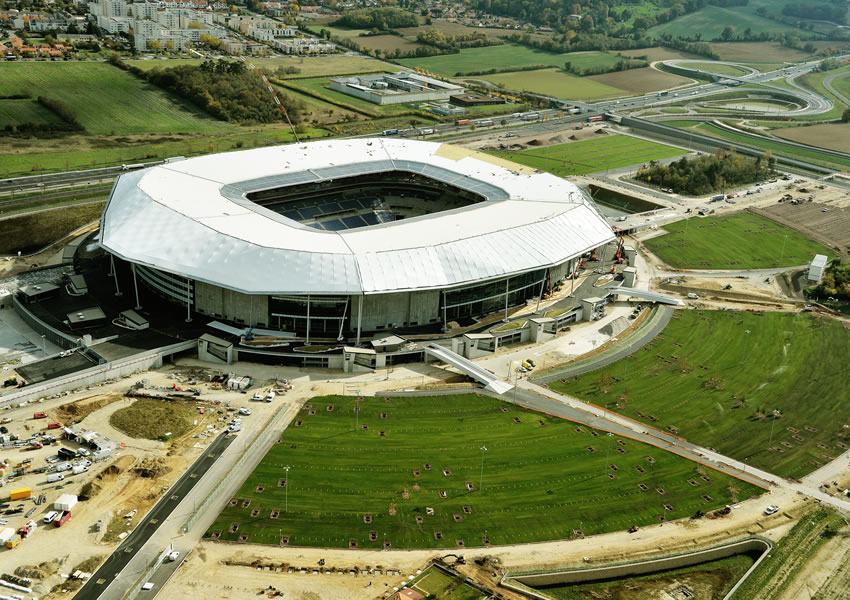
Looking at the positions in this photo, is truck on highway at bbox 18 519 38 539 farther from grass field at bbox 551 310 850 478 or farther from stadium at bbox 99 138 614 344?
grass field at bbox 551 310 850 478

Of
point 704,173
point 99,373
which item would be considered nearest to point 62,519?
point 99,373

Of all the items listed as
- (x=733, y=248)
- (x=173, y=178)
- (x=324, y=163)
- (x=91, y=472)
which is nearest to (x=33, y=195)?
(x=173, y=178)

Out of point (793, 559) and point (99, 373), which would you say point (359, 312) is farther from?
point (793, 559)

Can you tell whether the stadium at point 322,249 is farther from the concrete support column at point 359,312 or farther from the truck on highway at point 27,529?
the truck on highway at point 27,529

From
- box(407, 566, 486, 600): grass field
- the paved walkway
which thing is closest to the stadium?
the paved walkway

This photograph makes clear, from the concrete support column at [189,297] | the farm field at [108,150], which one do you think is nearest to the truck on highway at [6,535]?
the concrete support column at [189,297]

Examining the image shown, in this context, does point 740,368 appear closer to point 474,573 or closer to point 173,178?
point 474,573
